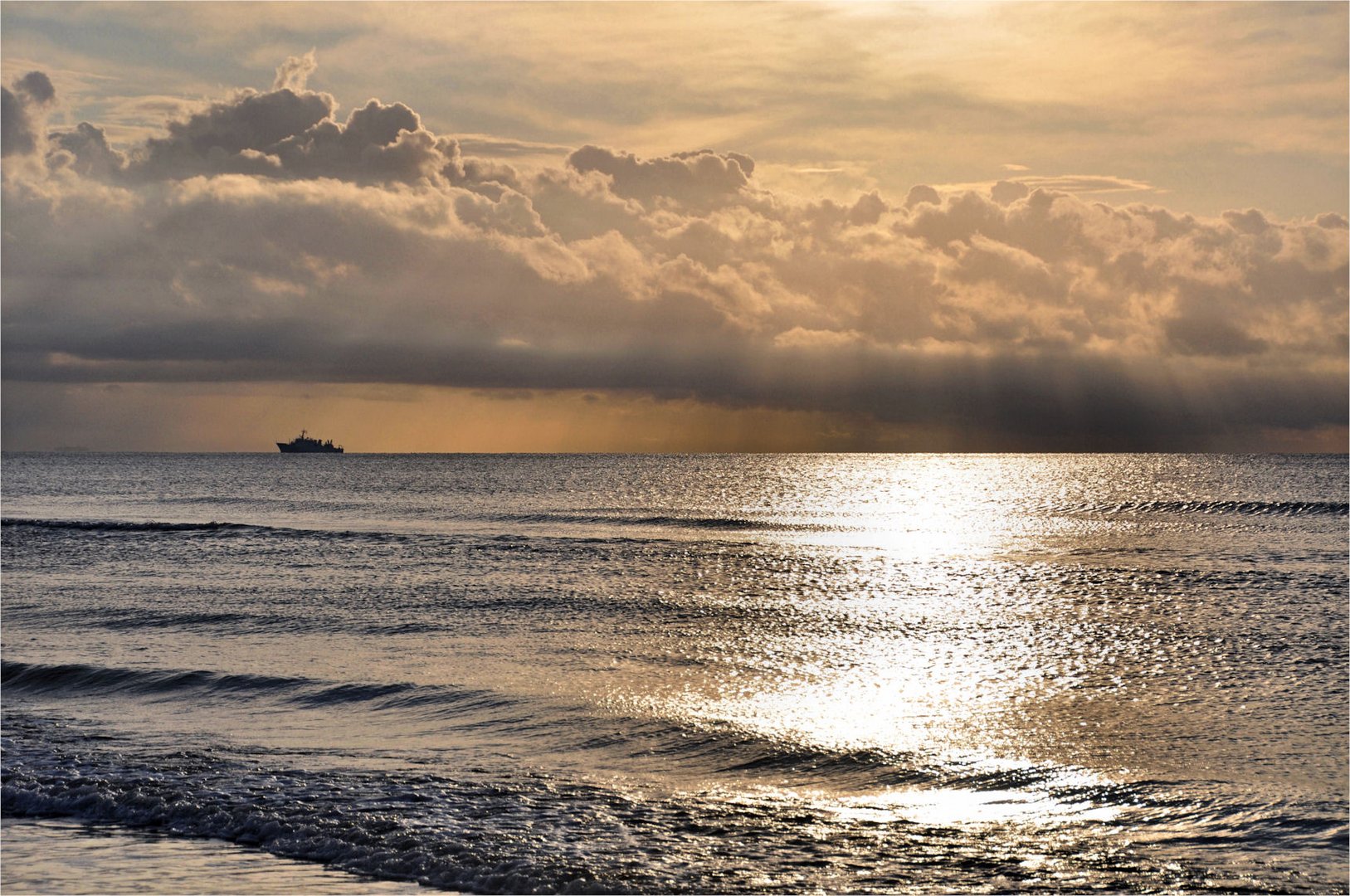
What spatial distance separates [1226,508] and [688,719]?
7701 centimetres

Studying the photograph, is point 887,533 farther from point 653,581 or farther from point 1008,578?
point 653,581

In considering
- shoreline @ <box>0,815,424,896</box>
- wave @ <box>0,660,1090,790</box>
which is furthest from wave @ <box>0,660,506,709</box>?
shoreline @ <box>0,815,424,896</box>

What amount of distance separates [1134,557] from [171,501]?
84574 mm

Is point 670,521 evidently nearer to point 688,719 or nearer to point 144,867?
point 688,719

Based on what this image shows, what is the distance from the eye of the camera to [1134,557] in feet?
166

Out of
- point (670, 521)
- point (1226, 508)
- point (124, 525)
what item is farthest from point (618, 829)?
point (1226, 508)

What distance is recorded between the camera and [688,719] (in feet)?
63.6

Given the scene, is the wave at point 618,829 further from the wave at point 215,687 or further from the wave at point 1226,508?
the wave at point 1226,508

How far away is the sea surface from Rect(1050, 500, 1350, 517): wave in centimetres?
3025

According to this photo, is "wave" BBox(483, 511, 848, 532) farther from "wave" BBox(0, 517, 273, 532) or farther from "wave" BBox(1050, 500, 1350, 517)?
"wave" BBox(1050, 500, 1350, 517)

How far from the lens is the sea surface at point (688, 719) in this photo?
12.7m

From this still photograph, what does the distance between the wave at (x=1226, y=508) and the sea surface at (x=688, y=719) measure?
99.2 ft

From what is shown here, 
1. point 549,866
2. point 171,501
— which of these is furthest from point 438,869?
point 171,501

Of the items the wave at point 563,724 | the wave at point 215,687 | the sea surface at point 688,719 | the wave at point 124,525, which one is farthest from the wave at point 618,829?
the wave at point 124,525
